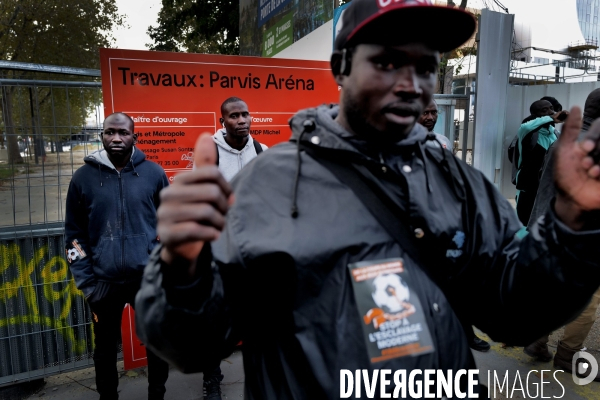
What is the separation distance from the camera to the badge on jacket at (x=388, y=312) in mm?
1104

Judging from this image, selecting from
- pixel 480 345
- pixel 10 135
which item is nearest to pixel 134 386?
pixel 10 135

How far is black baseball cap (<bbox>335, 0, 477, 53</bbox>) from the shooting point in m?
1.19

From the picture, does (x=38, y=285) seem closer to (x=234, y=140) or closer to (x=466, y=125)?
(x=234, y=140)

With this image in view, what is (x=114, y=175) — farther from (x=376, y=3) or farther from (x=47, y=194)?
(x=376, y=3)

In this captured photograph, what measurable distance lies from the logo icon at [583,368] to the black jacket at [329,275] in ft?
9.32

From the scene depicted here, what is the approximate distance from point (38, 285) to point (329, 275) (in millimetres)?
3197

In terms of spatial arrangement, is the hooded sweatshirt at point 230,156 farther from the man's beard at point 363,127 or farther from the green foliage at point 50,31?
the green foliage at point 50,31

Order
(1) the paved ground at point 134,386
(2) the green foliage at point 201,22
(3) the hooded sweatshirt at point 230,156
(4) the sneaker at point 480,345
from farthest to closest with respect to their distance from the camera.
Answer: (2) the green foliage at point 201,22 < (4) the sneaker at point 480,345 < (3) the hooded sweatshirt at point 230,156 < (1) the paved ground at point 134,386

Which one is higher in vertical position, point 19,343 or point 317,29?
point 317,29

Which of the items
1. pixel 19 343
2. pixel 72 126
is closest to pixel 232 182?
pixel 72 126

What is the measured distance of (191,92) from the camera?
3961 mm

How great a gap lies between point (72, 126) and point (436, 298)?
319 cm

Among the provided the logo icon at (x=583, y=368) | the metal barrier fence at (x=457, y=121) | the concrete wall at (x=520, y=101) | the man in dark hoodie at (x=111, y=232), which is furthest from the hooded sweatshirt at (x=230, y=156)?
the concrete wall at (x=520, y=101)

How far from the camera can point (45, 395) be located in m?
3.54
